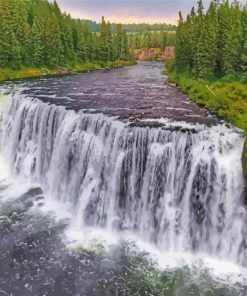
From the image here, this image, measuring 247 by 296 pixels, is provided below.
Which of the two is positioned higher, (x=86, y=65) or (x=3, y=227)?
(x=86, y=65)

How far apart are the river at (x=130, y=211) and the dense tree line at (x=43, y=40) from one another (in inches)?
1611

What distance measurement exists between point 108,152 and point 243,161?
724 centimetres

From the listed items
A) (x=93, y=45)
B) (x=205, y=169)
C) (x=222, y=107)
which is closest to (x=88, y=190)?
(x=205, y=169)

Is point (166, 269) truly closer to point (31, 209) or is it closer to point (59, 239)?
point (59, 239)

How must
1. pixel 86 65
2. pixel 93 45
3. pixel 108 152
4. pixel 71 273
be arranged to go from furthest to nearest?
pixel 93 45, pixel 86 65, pixel 108 152, pixel 71 273

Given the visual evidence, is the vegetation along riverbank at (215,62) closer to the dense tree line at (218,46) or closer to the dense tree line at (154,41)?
the dense tree line at (218,46)

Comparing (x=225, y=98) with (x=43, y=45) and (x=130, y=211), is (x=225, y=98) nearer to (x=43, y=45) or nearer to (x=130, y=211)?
(x=130, y=211)

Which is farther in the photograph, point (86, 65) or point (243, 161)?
point (86, 65)

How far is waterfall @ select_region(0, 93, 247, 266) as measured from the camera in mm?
17469

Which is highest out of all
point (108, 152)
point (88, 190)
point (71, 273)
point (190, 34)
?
point (190, 34)

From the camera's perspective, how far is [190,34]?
53188 mm

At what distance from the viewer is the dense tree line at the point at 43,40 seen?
60688 mm

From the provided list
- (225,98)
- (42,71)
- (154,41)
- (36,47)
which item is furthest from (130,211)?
(154,41)

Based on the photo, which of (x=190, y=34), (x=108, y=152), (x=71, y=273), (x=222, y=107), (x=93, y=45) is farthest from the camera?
(x=93, y=45)
